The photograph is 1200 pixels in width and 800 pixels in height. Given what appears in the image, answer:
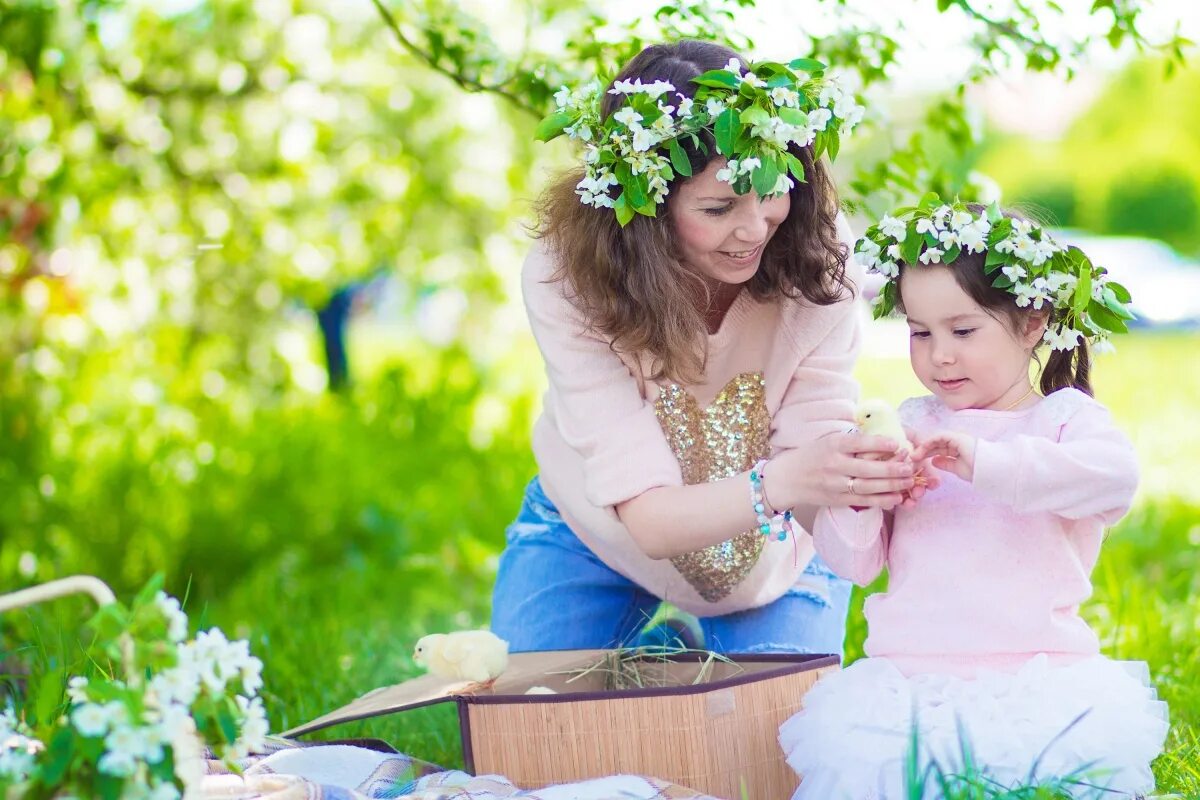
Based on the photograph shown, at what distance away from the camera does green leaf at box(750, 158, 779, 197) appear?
2.25 meters

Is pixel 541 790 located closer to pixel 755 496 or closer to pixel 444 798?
pixel 444 798

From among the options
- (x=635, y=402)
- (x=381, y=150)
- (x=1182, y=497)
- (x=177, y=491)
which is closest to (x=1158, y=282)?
(x=1182, y=497)

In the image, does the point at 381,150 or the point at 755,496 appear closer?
the point at 755,496

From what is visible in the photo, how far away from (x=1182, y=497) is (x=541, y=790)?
4424mm

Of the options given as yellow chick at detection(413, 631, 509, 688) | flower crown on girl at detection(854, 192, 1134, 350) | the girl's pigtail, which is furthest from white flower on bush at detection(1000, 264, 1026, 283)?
yellow chick at detection(413, 631, 509, 688)

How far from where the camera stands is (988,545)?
221 cm

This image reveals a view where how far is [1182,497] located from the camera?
581 cm

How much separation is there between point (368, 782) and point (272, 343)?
4.46 m

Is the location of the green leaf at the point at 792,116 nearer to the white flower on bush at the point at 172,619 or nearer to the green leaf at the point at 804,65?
the green leaf at the point at 804,65

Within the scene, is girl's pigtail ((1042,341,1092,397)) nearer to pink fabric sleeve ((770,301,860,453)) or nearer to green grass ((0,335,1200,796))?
pink fabric sleeve ((770,301,860,453))

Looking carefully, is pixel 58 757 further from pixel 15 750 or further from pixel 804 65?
pixel 804 65

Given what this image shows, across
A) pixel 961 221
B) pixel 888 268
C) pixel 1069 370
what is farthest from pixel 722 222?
pixel 1069 370

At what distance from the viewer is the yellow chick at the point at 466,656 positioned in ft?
8.05

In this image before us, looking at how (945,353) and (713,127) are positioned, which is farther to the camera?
(713,127)
